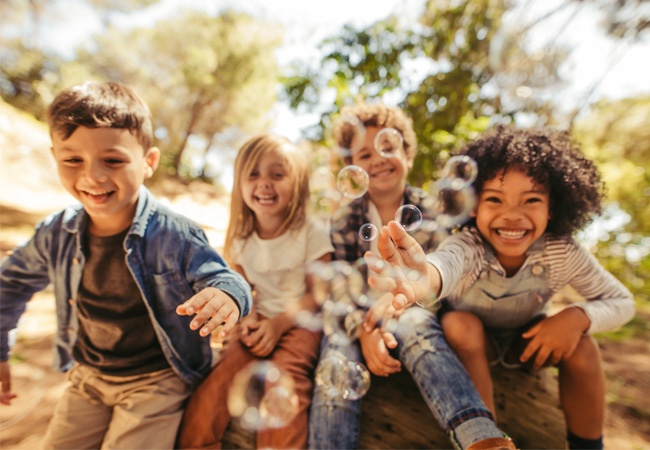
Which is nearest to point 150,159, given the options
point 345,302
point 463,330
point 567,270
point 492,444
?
point 345,302

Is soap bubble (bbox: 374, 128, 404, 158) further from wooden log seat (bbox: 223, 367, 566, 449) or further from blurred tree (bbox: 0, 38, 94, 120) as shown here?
blurred tree (bbox: 0, 38, 94, 120)

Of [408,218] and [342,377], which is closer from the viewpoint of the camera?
[342,377]

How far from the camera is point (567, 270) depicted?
5.55 ft

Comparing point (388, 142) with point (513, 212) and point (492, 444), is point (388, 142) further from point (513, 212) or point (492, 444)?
point (492, 444)

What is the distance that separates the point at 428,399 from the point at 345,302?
842 mm

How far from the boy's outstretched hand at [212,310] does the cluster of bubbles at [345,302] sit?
0.67m

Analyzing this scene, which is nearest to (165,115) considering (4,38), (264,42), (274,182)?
(264,42)

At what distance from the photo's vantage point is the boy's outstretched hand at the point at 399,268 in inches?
42.4

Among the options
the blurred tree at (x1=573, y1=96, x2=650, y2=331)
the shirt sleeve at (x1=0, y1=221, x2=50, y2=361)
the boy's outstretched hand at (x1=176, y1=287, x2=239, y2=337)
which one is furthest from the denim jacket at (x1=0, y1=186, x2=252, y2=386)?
the blurred tree at (x1=573, y1=96, x2=650, y2=331)

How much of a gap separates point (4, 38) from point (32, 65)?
1.56 metres

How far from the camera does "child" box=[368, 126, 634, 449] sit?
1.56 meters

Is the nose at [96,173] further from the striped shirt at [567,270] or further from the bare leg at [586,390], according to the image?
the bare leg at [586,390]

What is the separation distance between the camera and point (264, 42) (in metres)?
12.7

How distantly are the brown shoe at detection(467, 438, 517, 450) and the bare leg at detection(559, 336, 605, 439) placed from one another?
1.87ft
